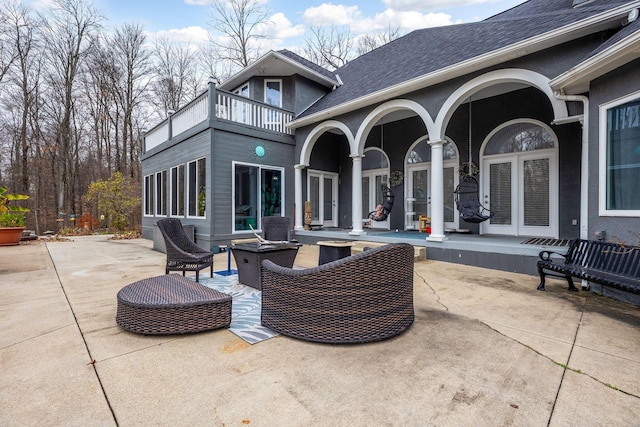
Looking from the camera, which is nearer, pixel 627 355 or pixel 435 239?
pixel 627 355

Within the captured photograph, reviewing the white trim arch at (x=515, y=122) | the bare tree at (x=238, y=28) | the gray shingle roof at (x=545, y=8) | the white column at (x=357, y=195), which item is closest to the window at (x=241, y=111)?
the white column at (x=357, y=195)

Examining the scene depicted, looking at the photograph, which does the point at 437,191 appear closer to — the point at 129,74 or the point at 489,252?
the point at 489,252

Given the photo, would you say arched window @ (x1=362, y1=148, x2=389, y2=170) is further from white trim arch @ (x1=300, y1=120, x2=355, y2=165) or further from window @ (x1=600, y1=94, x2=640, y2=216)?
window @ (x1=600, y1=94, x2=640, y2=216)

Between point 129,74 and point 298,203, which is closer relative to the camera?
point 298,203

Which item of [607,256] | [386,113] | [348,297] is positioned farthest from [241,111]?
[607,256]

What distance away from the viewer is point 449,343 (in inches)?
93.9

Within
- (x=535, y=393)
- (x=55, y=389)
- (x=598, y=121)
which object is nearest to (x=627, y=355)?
(x=535, y=393)

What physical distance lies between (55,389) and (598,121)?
598cm

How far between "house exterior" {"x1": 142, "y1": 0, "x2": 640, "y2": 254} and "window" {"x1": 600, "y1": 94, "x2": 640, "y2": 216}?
0.01 metres

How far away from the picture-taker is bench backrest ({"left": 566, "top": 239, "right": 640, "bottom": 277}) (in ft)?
10.5

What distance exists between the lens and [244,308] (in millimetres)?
3223

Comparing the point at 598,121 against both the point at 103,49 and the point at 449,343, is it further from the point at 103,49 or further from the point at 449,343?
the point at 103,49

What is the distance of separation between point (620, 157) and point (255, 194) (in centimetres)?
696

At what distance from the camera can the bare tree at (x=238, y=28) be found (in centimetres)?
1644
